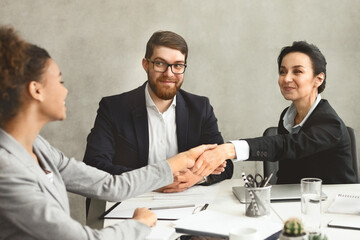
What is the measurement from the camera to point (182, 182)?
1927 mm

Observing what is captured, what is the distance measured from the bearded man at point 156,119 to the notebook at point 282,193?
0.40 meters

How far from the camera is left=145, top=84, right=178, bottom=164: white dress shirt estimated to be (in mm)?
2441

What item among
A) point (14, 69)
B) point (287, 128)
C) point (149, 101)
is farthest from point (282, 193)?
point (14, 69)

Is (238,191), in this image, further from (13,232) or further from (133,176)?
(13,232)

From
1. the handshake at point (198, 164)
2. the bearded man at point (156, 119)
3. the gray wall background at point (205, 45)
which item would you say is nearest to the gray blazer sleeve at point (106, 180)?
the handshake at point (198, 164)

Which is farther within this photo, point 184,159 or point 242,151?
point 242,151

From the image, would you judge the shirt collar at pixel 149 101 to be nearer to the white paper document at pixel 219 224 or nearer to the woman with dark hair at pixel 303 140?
the woman with dark hair at pixel 303 140

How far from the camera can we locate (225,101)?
3.47 m

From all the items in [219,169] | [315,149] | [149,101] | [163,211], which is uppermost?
[149,101]

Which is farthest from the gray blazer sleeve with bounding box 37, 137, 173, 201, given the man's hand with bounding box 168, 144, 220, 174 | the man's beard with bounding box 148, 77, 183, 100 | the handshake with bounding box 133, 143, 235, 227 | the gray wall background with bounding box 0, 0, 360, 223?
the gray wall background with bounding box 0, 0, 360, 223

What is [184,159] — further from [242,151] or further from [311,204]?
[311,204]

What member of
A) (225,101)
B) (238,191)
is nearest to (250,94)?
(225,101)

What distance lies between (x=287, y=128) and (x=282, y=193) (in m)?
0.66

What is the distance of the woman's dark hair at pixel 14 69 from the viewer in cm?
109
